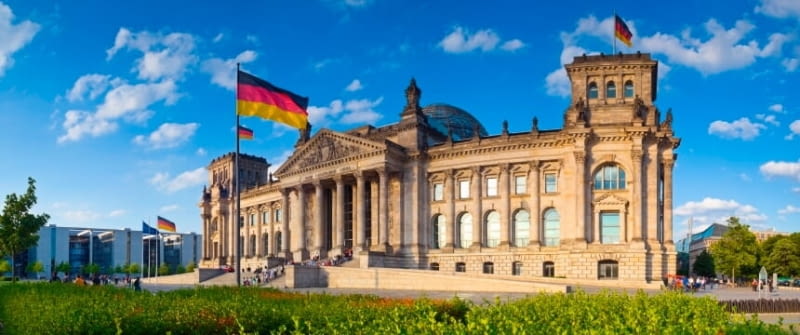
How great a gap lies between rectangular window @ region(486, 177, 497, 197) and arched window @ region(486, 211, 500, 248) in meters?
1.99

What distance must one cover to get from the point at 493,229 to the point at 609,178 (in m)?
13.3

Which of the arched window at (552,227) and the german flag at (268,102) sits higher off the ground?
the german flag at (268,102)

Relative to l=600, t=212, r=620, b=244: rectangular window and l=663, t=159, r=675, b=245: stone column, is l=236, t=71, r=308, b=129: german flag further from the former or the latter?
l=663, t=159, r=675, b=245: stone column

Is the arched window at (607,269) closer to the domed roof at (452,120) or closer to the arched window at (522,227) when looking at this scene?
the arched window at (522,227)

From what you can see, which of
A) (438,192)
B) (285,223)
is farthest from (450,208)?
(285,223)

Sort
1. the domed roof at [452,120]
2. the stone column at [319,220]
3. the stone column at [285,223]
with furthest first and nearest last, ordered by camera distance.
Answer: the stone column at [285,223] → the domed roof at [452,120] → the stone column at [319,220]

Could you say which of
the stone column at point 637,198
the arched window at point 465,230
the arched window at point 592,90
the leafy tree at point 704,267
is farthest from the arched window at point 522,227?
the leafy tree at point 704,267

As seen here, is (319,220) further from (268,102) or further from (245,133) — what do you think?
(268,102)

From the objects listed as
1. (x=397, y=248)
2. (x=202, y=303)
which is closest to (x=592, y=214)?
(x=397, y=248)

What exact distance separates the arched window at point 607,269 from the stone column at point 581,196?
8.82ft

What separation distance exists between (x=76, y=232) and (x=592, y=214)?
159m

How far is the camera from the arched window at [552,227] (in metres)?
65.7

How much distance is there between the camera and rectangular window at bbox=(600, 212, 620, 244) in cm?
6238

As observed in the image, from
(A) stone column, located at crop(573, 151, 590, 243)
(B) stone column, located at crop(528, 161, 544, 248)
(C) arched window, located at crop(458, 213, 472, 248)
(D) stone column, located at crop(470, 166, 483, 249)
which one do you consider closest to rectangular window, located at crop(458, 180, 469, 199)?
(D) stone column, located at crop(470, 166, 483, 249)
